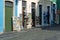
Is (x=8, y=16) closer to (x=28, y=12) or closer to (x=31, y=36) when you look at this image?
(x=31, y=36)

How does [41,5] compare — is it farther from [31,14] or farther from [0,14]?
[0,14]

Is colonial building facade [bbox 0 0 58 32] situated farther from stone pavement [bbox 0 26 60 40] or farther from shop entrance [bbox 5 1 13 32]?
stone pavement [bbox 0 26 60 40]

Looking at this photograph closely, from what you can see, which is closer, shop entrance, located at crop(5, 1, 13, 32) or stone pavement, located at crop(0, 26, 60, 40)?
stone pavement, located at crop(0, 26, 60, 40)

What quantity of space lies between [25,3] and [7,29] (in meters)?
8.41

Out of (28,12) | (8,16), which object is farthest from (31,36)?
(28,12)

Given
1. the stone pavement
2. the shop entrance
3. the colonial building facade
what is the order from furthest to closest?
the shop entrance
the colonial building facade
the stone pavement

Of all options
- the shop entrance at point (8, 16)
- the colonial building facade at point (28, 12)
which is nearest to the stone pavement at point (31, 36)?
the shop entrance at point (8, 16)

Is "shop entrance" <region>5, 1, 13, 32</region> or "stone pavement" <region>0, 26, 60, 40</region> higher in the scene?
"shop entrance" <region>5, 1, 13, 32</region>

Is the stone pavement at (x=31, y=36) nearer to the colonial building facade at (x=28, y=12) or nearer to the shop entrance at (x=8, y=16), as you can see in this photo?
the shop entrance at (x=8, y=16)

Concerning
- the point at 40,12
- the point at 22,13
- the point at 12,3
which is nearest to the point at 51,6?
the point at 40,12

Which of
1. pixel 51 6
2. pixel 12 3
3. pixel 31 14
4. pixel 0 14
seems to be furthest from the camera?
pixel 51 6

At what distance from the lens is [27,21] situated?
32.6 m

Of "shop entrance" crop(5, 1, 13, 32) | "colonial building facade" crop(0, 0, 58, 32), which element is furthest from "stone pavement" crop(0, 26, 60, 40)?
"colonial building facade" crop(0, 0, 58, 32)

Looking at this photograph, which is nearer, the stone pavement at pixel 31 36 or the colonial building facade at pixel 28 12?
the stone pavement at pixel 31 36
